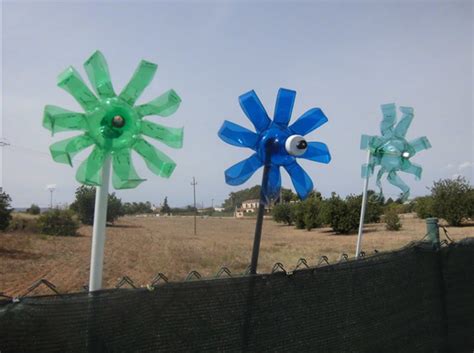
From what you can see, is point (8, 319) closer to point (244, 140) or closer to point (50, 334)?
point (50, 334)

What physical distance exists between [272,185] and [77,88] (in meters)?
1.62

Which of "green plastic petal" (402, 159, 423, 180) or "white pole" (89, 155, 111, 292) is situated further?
"green plastic petal" (402, 159, 423, 180)

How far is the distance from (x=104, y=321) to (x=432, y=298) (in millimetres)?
3188

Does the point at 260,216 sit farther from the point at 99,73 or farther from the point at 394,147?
the point at 394,147

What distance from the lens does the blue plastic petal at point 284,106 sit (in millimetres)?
3471

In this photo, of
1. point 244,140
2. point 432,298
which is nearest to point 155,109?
point 244,140

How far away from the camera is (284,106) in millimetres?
3482

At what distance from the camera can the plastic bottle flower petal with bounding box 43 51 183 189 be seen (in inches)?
99.3

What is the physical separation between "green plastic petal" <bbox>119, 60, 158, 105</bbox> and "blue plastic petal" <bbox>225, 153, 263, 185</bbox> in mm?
941

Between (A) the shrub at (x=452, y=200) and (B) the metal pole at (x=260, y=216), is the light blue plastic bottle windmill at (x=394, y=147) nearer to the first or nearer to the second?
(B) the metal pole at (x=260, y=216)

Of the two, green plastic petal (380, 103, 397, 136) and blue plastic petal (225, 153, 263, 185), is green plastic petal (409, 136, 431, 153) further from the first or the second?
blue plastic petal (225, 153, 263, 185)

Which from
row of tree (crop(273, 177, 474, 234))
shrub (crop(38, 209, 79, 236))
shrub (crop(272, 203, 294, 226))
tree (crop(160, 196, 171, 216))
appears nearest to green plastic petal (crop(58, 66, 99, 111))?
row of tree (crop(273, 177, 474, 234))

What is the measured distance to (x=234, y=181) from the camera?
11.1 ft

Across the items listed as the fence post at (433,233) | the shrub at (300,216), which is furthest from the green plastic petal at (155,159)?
the shrub at (300,216)
